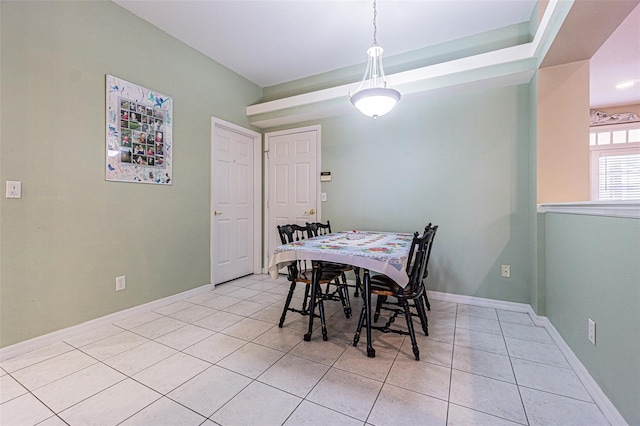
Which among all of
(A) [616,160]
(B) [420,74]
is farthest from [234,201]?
(A) [616,160]

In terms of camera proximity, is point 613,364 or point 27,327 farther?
point 27,327

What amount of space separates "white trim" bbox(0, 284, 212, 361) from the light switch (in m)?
1.07

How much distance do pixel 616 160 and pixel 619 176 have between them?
0.29m

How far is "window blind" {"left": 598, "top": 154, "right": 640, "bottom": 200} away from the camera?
4570 millimetres

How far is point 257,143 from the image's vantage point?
4.21 meters

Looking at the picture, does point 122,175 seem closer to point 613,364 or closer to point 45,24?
point 45,24

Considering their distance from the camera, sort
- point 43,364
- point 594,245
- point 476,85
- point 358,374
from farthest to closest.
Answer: point 476,85 → point 43,364 → point 358,374 → point 594,245

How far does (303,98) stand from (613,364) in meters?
3.63

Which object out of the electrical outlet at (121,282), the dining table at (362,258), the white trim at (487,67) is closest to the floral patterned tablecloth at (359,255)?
the dining table at (362,258)

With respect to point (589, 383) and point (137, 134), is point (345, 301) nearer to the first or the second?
point (589, 383)

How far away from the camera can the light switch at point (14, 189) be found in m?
1.89

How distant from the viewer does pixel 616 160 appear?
468 cm

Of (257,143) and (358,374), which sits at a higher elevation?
(257,143)

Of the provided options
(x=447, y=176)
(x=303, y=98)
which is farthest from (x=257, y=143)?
(x=447, y=176)
